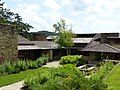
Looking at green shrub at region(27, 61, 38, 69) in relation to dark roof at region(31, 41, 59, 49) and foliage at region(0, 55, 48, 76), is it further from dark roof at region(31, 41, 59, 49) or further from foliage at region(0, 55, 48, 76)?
dark roof at region(31, 41, 59, 49)

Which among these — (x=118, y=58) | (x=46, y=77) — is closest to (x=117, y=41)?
(x=118, y=58)

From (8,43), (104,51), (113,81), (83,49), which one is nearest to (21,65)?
(8,43)

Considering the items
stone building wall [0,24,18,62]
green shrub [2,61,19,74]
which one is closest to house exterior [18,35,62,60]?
stone building wall [0,24,18,62]

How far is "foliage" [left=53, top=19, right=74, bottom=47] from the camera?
188 ft

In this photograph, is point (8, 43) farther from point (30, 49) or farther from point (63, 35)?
point (63, 35)

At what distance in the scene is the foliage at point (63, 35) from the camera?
5727 centimetres

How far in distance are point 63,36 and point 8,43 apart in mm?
23160

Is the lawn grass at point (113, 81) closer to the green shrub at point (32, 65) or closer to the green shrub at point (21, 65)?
the green shrub at point (21, 65)

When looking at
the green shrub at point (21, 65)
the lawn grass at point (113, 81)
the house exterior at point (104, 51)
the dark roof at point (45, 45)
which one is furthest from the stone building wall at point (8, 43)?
the lawn grass at point (113, 81)

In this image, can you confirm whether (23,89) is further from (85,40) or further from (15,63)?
(85,40)

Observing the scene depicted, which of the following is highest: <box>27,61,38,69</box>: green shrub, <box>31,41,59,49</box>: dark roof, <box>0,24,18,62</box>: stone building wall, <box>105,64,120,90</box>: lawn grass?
<box>0,24,18,62</box>: stone building wall

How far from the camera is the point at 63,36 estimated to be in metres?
58.6

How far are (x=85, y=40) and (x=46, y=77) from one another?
36.1m

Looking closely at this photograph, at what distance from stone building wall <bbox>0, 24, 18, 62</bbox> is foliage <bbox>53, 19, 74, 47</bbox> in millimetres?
20280
